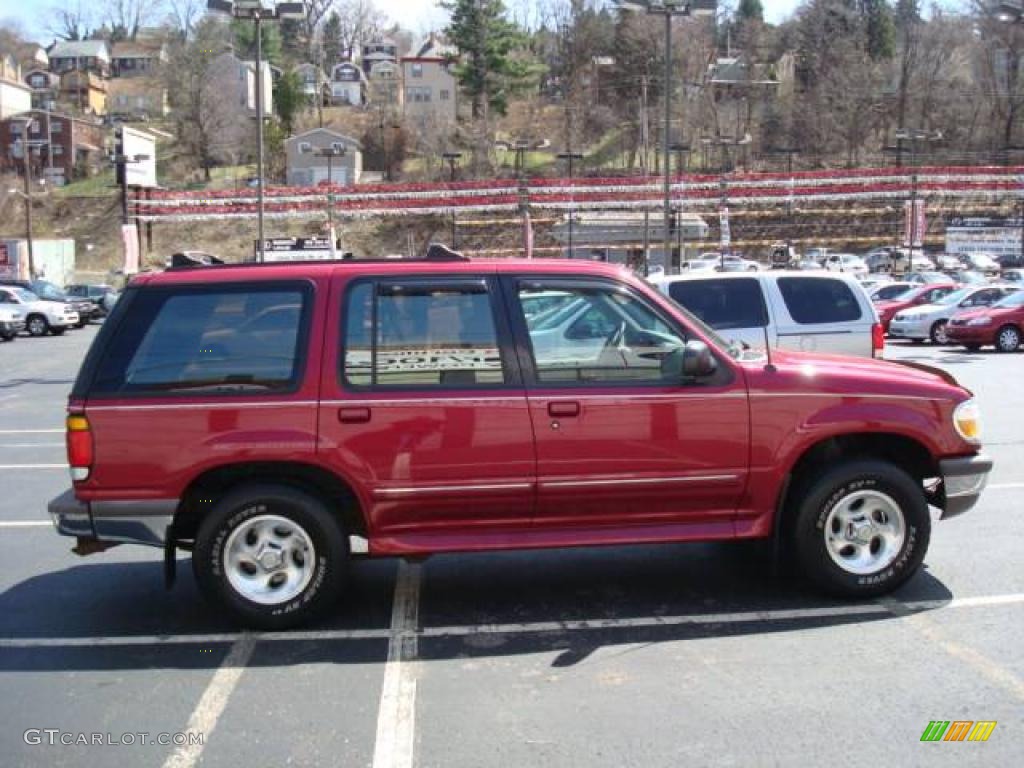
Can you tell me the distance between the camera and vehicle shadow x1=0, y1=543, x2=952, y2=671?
5.03m

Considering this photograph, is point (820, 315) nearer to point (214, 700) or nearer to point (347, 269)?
point (347, 269)

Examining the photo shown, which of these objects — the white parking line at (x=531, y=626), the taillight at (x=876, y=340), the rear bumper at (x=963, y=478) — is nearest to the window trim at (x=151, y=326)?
the white parking line at (x=531, y=626)

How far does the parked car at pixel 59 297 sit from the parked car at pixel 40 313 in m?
1.76

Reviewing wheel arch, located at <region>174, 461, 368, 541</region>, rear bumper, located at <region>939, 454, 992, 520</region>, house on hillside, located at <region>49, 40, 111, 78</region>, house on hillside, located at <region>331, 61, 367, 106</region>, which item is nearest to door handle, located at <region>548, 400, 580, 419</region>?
wheel arch, located at <region>174, 461, 368, 541</region>

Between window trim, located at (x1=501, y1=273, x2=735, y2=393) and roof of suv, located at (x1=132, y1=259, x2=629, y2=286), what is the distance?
50 millimetres

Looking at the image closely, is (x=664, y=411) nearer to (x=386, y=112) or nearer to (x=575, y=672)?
(x=575, y=672)

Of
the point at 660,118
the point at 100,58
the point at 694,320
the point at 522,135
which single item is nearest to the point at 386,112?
the point at 522,135

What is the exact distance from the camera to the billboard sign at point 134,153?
56031 mm

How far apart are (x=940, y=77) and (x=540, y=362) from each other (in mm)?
100765

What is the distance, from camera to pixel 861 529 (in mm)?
5504

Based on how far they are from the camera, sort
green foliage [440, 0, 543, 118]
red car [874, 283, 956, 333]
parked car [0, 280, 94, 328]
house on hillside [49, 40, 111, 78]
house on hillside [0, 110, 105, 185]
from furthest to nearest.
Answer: house on hillside [49, 40, 111, 78] < green foliage [440, 0, 543, 118] < house on hillside [0, 110, 105, 185] < parked car [0, 280, 94, 328] < red car [874, 283, 956, 333]

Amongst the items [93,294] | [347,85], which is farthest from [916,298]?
[347,85]

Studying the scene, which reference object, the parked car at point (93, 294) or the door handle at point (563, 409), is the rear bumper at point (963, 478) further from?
the parked car at point (93, 294)

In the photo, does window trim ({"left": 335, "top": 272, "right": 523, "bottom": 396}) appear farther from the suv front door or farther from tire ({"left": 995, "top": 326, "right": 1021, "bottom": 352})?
tire ({"left": 995, "top": 326, "right": 1021, "bottom": 352})
